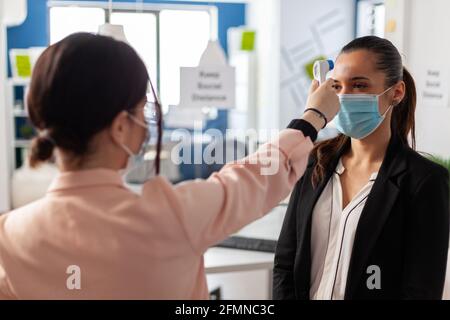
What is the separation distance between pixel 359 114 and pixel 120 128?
76 cm

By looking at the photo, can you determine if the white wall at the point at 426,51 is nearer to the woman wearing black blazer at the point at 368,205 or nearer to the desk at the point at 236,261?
the woman wearing black blazer at the point at 368,205

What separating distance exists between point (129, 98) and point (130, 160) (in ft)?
0.39

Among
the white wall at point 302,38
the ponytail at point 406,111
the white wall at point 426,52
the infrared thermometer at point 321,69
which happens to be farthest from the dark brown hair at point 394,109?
the white wall at point 302,38

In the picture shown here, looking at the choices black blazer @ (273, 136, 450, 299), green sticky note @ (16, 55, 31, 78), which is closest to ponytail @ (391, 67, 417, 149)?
Answer: black blazer @ (273, 136, 450, 299)

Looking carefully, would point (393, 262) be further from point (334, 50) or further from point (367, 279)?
point (334, 50)

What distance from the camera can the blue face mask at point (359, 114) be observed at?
1413mm

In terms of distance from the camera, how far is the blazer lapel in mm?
1310

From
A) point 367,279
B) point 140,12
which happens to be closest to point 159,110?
point 367,279

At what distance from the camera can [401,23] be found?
6.15 feet

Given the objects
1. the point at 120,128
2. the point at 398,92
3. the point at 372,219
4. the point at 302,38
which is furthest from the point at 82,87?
the point at 302,38

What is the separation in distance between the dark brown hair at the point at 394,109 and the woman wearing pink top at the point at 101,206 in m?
0.66

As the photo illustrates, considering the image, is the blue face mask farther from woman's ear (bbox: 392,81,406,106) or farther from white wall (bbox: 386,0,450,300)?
white wall (bbox: 386,0,450,300)

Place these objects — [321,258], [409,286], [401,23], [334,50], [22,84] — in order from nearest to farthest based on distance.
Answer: [409,286], [321,258], [401,23], [334,50], [22,84]

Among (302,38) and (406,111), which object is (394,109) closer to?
(406,111)
